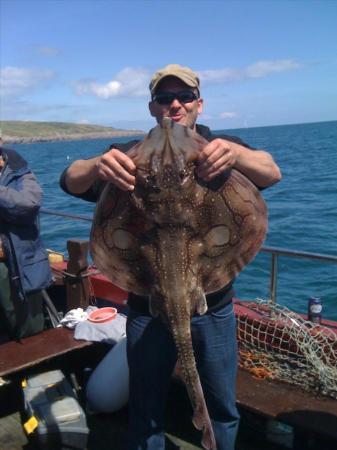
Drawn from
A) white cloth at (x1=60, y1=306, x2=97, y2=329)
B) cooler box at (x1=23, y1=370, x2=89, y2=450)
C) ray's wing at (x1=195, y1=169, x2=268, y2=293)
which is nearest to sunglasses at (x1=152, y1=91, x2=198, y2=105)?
ray's wing at (x1=195, y1=169, x2=268, y2=293)

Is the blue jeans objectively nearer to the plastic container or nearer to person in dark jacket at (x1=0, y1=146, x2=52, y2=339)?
the plastic container

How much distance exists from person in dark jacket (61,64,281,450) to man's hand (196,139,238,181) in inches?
7.7

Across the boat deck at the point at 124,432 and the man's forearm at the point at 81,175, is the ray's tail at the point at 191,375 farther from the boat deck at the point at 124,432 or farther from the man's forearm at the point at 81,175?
the boat deck at the point at 124,432

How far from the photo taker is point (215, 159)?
236 centimetres

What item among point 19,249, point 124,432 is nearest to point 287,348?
point 124,432

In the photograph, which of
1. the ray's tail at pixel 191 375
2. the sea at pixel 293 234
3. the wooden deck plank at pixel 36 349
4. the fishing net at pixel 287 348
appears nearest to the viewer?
the ray's tail at pixel 191 375

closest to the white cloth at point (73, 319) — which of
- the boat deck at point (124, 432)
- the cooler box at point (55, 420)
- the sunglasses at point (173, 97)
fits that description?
the cooler box at point (55, 420)

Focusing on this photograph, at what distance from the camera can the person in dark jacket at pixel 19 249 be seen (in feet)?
15.2

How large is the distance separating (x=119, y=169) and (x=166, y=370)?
1431 millimetres

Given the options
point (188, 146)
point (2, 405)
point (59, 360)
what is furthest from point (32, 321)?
point (188, 146)

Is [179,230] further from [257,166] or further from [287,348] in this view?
[287,348]

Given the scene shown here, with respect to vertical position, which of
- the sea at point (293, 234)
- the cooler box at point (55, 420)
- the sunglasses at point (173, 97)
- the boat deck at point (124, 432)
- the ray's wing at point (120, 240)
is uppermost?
the sunglasses at point (173, 97)

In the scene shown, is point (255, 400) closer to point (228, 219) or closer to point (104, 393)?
point (104, 393)

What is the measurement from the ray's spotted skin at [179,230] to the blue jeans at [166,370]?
0.28 meters
